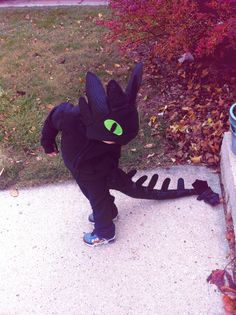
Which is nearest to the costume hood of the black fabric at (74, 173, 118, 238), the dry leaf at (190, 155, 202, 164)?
the black fabric at (74, 173, 118, 238)

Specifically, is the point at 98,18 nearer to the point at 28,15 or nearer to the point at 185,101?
the point at 28,15

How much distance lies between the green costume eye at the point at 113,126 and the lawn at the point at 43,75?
139 centimetres

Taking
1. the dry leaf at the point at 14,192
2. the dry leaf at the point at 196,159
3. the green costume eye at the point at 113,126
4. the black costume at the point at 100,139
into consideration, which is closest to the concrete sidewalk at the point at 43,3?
the dry leaf at the point at 196,159

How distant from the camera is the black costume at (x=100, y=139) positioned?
7.29 feet

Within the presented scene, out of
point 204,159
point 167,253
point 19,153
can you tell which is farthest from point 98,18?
point 167,253

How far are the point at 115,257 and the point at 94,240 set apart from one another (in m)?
0.19

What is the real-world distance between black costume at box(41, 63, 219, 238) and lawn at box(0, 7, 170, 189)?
0.80 metres

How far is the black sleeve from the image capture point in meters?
2.51

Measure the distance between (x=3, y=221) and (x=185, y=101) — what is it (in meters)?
2.14

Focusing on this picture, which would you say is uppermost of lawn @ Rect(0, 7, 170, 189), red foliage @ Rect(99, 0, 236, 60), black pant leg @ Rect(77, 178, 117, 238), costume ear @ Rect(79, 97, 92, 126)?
costume ear @ Rect(79, 97, 92, 126)

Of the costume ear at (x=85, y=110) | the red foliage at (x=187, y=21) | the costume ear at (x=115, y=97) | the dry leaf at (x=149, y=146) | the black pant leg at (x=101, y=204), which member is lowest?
the dry leaf at (x=149, y=146)

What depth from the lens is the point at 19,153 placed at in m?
3.98

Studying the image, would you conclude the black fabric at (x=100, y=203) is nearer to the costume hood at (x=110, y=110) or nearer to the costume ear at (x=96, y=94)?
the costume hood at (x=110, y=110)

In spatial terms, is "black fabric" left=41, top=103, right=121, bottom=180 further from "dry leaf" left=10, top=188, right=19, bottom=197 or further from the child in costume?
"dry leaf" left=10, top=188, right=19, bottom=197
